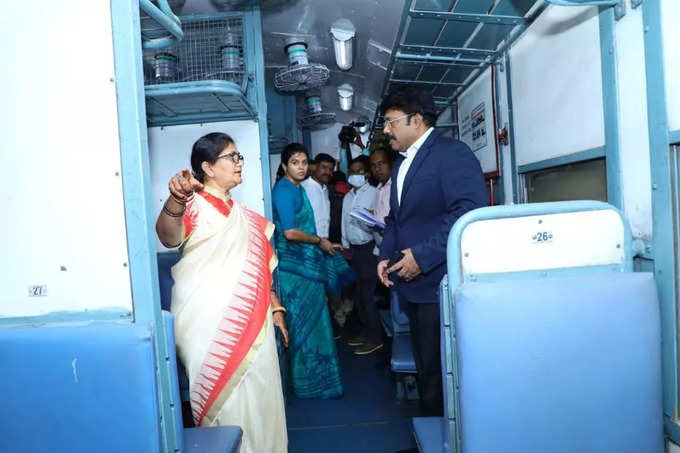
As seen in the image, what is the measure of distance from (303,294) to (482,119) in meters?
1.84

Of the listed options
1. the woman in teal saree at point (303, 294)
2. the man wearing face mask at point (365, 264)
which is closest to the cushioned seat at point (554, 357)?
the woman in teal saree at point (303, 294)

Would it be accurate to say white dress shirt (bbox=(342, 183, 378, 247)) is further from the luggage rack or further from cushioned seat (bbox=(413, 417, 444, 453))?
cushioned seat (bbox=(413, 417, 444, 453))

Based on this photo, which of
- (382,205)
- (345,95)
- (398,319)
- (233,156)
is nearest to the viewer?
(233,156)

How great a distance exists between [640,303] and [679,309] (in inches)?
11.5

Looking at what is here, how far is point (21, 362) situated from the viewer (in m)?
1.16

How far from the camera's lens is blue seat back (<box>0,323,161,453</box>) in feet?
3.74

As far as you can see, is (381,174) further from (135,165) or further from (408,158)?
(135,165)

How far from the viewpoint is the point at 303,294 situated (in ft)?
10.6

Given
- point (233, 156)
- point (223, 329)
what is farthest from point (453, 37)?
point (223, 329)

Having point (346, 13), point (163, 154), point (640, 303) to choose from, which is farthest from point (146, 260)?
point (346, 13)

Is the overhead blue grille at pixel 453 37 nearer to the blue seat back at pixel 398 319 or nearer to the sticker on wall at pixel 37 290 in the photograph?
the blue seat back at pixel 398 319

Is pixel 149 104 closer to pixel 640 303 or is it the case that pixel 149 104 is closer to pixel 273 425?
pixel 273 425

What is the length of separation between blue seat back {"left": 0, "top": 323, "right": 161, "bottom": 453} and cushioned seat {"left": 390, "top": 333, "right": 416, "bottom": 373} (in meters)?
1.80

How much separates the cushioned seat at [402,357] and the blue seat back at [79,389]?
1796 mm
